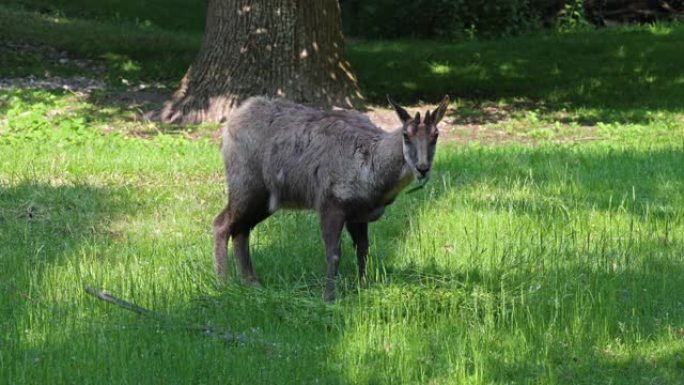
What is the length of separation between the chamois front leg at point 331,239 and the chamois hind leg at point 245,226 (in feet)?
2.15

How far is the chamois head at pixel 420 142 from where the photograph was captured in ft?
21.7

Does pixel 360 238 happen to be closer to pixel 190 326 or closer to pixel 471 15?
pixel 190 326

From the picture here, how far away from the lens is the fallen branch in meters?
6.22

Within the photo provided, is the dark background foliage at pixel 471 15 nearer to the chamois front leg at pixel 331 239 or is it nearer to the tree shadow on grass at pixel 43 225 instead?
the tree shadow on grass at pixel 43 225

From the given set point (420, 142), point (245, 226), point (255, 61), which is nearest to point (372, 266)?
point (245, 226)

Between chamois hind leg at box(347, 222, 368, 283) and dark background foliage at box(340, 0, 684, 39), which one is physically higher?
dark background foliage at box(340, 0, 684, 39)

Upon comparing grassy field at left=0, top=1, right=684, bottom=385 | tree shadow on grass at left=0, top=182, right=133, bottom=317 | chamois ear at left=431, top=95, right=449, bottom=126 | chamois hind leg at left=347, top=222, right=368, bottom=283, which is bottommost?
tree shadow on grass at left=0, top=182, right=133, bottom=317

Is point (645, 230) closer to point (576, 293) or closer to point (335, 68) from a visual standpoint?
point (576, 293)

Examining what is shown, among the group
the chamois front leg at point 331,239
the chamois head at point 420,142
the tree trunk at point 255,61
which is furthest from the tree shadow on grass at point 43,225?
the tree trunk at point 255,61

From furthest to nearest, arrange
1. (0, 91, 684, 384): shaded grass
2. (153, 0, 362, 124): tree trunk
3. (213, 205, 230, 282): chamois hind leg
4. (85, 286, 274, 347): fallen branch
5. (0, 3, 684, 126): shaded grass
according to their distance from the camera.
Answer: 1. (0, 3, 684, 126): shaded grass
2. (153, 0, 362, 124): tree trunk
3. (213, 205, 230, 282): chamois hind leg
4. (85, 286, 274, 347): fallen branch
5. (0, 91, 684, 384): shaded grass

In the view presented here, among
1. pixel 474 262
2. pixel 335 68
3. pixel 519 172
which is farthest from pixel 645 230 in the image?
pixel 335 68

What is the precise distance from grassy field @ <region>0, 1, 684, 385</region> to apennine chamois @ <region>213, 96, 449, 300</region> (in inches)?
14.0

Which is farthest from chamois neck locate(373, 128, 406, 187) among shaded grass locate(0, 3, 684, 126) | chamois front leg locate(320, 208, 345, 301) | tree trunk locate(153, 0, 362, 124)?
shaded grass locate(0, 3, 684, 126)

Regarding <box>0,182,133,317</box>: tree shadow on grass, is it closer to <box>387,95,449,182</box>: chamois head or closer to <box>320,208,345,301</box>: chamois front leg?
<box>320,208,345,301</box>: chamois front leg
